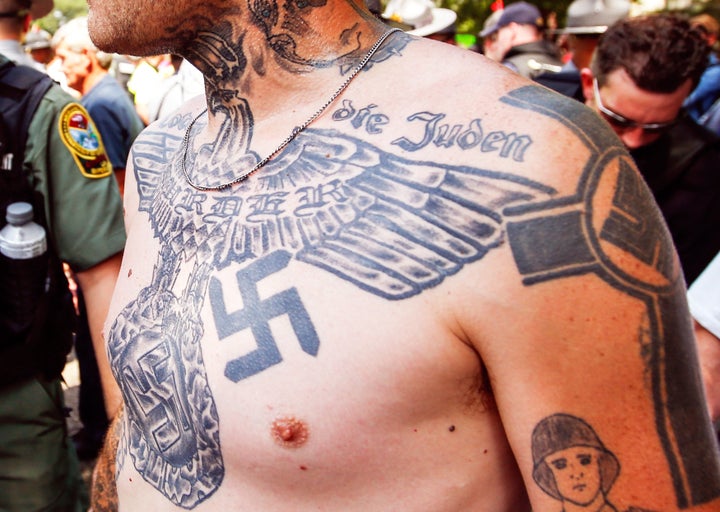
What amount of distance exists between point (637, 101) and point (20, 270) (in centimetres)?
223

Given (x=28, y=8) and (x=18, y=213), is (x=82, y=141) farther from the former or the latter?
(x=28, y=8)

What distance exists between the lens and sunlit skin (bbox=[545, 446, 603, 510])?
1054mm

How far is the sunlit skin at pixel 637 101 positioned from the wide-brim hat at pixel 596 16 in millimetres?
1688

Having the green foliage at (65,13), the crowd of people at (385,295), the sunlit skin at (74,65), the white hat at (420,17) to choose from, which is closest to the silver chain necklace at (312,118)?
the crowd of people at (385,295)

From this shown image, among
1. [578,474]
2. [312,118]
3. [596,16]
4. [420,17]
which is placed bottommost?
[420,17]

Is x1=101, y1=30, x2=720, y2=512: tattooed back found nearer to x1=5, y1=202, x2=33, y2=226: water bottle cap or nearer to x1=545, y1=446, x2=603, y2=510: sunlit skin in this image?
x1=545, y1=446, x2=603, y2=510: sunlit skin

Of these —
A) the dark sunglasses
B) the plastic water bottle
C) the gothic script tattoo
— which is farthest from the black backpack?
the dark sunglasses

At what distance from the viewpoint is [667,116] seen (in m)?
2.74

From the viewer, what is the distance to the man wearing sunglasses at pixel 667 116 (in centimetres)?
267

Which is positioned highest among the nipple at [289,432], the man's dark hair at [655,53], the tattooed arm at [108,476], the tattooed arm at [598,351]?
the tattooed arm at [598,351]

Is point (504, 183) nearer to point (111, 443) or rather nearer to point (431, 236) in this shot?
point (431, 236)

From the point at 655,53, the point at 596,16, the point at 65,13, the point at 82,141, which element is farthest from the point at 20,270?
the point at 65,13

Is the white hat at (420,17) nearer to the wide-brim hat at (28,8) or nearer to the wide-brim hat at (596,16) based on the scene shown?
the wide-brim hat at (596,16)

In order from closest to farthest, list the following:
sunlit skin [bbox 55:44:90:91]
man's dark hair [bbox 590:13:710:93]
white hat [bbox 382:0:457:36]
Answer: man's dark hair [bbox 590:13:710:93]
sunlit skin [bbox 55:44:90:91]
white hat [bbox 382:0:457:36]
